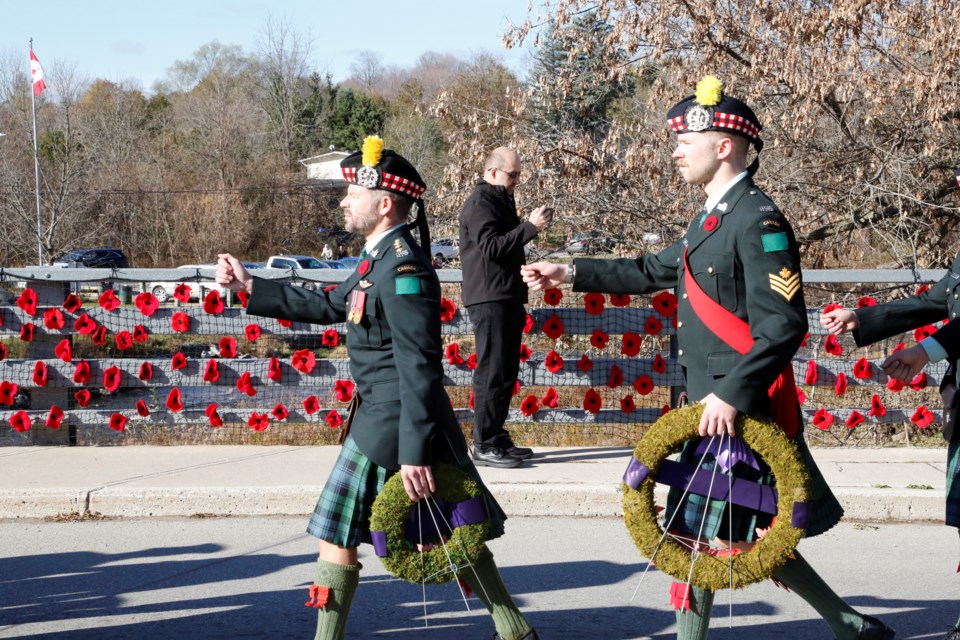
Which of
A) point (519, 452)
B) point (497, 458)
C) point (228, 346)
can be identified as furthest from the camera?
point (228, 346)

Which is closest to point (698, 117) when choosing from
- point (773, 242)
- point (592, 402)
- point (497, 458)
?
point (773, 242)

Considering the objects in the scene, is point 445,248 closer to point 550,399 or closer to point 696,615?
point 550,399

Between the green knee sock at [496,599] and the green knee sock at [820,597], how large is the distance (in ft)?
2.93

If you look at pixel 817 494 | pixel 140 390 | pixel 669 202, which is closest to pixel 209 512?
pixel 140 390

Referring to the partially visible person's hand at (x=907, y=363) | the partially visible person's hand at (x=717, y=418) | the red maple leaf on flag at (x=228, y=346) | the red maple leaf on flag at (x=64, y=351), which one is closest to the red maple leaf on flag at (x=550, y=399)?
the red maple leaf on flag at (x=228, y=346)

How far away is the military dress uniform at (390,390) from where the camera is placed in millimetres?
3518

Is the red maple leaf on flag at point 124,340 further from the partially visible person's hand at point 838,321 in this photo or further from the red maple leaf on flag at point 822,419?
the partially visible person's hand at point 838,321

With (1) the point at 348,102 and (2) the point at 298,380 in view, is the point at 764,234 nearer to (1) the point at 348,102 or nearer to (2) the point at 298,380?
(2) the point at 298,380

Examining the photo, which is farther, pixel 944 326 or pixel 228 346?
pixel 228 346

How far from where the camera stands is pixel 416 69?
268 ft

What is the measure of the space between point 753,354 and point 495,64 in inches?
1376

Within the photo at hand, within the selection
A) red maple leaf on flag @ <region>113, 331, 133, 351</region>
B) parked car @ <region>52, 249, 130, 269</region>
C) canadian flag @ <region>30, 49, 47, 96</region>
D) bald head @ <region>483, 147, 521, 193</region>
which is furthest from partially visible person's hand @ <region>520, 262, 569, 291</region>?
canadian flag @ <region>30, 49, 47, 96</region>

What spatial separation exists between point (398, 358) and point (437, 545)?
642 millimetres

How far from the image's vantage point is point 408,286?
361 cm
